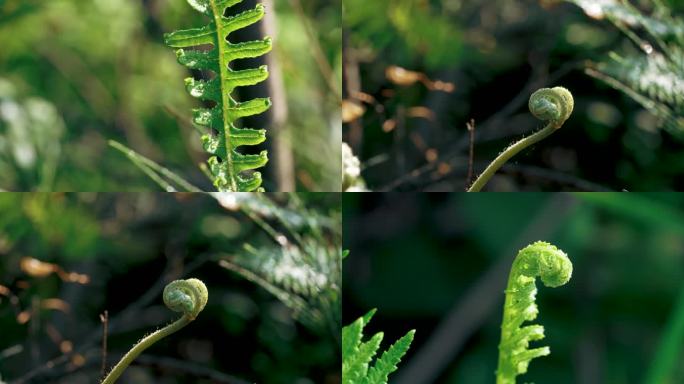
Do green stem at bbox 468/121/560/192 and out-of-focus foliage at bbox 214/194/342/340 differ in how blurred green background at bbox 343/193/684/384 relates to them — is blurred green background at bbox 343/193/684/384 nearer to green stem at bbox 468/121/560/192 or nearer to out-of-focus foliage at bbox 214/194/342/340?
out-of-focus foliage at bbox 214/194/342/340

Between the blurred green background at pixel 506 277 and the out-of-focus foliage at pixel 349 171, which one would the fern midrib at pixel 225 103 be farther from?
the blurred green background at pixel 506 277

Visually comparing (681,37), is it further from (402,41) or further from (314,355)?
(314,355)

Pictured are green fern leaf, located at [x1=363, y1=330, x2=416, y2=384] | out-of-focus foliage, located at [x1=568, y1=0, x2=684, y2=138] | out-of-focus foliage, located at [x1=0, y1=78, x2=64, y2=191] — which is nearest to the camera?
green fern leaf, located at [x1=363, y1=330, x2=416, y2=384]

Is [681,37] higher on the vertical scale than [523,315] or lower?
higher

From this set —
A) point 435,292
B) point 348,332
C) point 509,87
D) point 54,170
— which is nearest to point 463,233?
point 435,292

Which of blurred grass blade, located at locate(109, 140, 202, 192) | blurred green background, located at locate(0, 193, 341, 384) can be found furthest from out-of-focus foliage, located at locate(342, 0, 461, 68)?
blurred grass blade, located at locate(109, 140, 202, 192)
